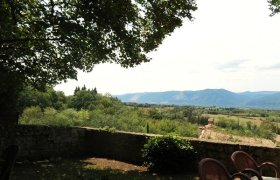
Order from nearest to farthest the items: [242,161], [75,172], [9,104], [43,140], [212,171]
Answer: [212,171], [242,161], [75,172], [9,104], [43,140]

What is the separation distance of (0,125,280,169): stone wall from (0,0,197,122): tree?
3.93 ft

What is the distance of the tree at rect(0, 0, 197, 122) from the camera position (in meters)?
10.8

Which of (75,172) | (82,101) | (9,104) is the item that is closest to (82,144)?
(9,104)

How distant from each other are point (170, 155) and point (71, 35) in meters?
4.85

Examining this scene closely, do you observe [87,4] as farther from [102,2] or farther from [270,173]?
[270,173]

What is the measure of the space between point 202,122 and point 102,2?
44570 mm

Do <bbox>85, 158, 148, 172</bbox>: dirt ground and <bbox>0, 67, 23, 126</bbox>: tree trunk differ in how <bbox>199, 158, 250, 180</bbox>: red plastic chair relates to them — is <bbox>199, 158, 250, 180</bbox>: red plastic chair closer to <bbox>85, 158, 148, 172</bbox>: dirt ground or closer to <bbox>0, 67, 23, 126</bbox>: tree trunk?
<bbox>85, 158, 148, 172</bbox>: dirt ground

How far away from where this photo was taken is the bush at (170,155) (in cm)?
1084

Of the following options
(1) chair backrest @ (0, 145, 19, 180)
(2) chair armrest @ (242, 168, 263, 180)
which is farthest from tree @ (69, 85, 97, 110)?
(2) chair armrest @ (242, 168, 263, 180)

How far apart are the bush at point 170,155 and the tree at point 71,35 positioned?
3481 mm

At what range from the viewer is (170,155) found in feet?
35.6

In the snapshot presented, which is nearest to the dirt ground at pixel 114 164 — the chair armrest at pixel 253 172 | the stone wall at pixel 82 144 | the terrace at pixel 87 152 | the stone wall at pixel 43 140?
the terrace at pixel 87 152

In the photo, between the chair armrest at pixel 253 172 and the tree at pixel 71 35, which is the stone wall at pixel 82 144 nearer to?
the tree at pixel 71 35

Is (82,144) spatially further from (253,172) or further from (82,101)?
(82,101)
